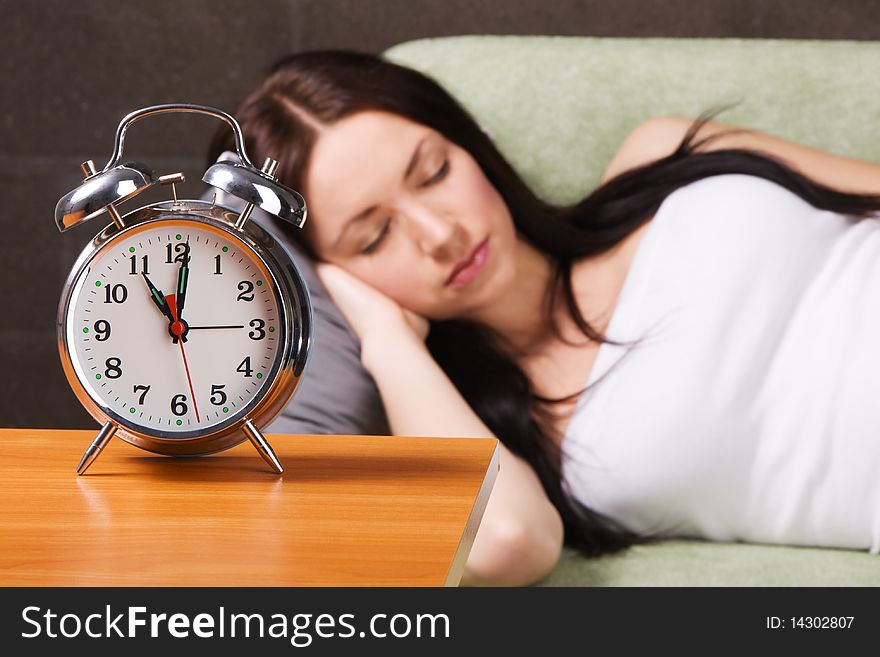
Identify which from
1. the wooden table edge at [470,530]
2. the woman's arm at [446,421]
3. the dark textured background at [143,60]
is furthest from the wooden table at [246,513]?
the dark textured background at [143,60]

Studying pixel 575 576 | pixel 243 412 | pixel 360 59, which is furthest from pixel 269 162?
pixel 360 59

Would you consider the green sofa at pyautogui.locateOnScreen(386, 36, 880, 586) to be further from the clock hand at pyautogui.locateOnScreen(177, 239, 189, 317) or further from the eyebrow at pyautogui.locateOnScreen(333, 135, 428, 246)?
the clock hand at pyautogui.locateOnScreen(177, 239, 189, 317)

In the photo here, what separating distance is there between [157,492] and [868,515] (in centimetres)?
94

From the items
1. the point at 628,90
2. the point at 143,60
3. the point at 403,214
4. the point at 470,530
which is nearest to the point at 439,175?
the point at 403,214

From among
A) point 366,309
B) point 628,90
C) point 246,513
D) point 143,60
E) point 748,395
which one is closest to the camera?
point 246,513

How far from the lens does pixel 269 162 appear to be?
819mm

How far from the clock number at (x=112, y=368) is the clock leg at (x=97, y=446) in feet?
0.12

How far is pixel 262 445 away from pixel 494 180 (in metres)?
0.88

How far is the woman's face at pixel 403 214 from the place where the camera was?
4.93ft

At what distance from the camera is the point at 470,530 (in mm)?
708

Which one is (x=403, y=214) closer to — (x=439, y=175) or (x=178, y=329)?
(x=439, y=175)

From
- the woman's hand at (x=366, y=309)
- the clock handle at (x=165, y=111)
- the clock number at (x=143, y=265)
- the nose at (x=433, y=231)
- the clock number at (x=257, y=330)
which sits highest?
the clock handle at (x=165, y=111)

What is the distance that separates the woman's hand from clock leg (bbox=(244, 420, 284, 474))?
67cm

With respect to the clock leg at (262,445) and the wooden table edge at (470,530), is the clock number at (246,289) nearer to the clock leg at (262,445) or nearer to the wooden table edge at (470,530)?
the clock leg at (262,445)
